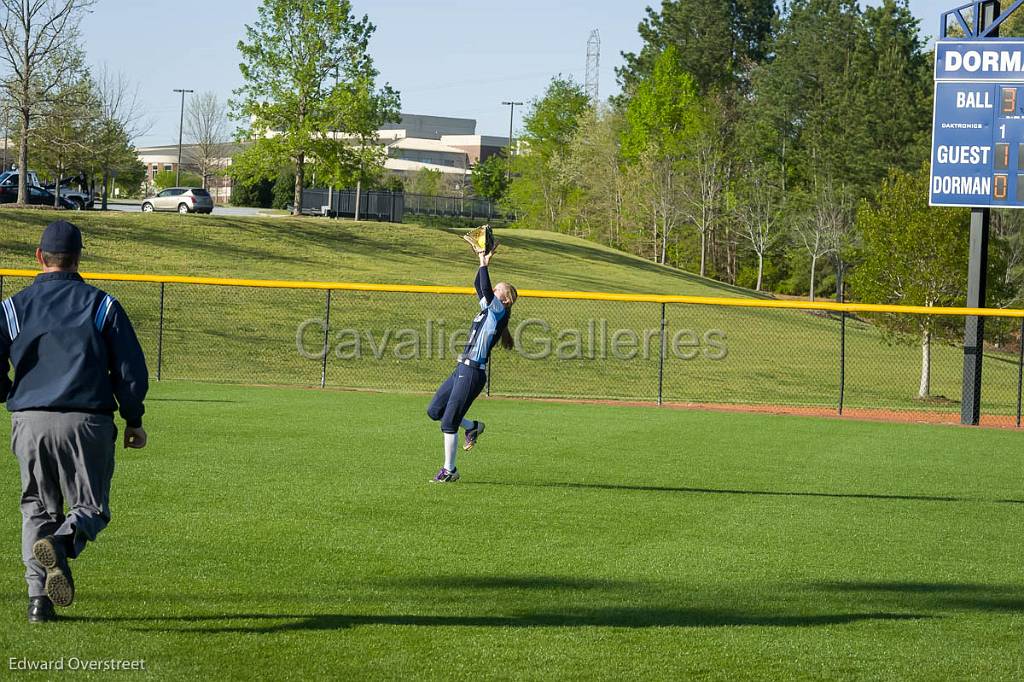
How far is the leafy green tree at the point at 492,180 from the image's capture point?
90688mm

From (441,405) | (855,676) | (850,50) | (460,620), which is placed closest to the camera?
(855,676)

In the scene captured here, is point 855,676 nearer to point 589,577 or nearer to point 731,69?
point 589,577

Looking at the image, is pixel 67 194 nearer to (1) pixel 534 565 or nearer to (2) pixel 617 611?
(1) pixel 534 565

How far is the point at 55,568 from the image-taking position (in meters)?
5.23

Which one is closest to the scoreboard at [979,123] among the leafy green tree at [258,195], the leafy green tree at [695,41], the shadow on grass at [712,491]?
the shadow on grass at [712,491]

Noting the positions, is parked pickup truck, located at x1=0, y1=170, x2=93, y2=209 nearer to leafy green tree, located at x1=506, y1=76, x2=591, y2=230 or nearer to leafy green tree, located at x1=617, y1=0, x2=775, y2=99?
leafy green tree, located at x1=506, y1=76, x2=591, y2=230

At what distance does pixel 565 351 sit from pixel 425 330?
12.4 ft

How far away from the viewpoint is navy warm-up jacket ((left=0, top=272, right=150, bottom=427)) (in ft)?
17.6

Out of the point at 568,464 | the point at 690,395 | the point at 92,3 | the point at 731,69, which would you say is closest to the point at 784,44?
the point at 731,69

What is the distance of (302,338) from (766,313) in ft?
60.9

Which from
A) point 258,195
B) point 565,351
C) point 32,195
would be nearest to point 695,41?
point 258,195

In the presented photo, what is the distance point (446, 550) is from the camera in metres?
7.59

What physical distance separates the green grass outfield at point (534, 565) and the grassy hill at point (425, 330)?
9179 mm

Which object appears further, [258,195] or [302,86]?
[258,195]
